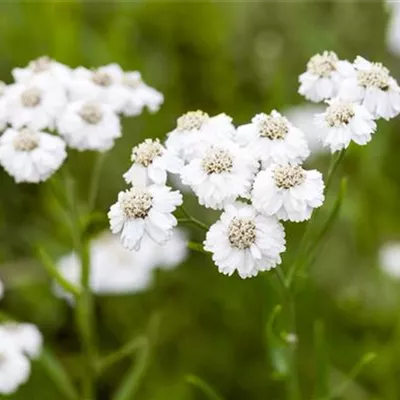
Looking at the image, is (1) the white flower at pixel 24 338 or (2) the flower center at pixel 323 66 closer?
(2) the flower center at pixel 323 66

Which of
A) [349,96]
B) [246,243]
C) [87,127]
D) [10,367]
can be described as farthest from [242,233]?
[10,367]

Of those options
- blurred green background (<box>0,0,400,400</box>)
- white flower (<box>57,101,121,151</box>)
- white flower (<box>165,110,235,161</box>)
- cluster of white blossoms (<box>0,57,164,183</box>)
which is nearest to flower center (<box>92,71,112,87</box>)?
cluster of white blossoms (<box>0,57,164,183</box>)

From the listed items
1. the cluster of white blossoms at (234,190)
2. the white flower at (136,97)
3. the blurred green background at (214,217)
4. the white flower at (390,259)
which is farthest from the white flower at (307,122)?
the cluster of white blossoms at (234,190)

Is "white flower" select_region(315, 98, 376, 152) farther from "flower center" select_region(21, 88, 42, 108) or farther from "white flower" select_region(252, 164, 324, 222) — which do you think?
"flower center" select_region(21, 88, 42, 108)

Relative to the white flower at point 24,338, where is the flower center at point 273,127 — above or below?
above

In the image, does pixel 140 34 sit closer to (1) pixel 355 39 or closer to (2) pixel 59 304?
(1) pixel 355 39

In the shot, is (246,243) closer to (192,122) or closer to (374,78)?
(192,122)

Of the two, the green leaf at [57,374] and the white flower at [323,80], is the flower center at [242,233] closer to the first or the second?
the white flower at [323,80]
